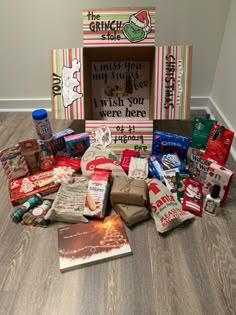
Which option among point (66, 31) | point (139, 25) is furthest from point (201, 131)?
point (66, 31)

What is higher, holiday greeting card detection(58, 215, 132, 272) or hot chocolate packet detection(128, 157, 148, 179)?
hot chocolate packet detection(128, 157, 148, 179)

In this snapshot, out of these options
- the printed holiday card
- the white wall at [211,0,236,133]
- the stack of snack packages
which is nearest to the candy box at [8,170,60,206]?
the stack of snack packages

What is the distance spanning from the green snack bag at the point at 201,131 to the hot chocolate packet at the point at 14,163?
87cm

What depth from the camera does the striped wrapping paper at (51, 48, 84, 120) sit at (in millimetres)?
1318

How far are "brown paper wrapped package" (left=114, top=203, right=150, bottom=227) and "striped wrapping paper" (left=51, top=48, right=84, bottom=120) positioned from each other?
1.93 feet

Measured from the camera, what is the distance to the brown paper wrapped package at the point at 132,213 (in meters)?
0.98

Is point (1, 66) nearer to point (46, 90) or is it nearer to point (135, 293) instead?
point (46, 90)

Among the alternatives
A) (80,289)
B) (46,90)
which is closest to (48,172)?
(80,289)

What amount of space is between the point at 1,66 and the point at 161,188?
1436 mm

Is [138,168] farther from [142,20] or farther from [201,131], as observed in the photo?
[142,20]

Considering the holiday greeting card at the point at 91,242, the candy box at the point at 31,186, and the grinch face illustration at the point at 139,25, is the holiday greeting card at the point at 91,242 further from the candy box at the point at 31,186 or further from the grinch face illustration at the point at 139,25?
the grinch face illustration at the point at 139,25

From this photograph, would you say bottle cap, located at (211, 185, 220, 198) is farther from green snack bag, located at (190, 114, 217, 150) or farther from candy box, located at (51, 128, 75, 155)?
candy box, located at (51, 128, 75, 155)

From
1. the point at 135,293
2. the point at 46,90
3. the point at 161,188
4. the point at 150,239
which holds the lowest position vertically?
the point at 135,293

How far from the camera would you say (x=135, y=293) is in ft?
2.61
